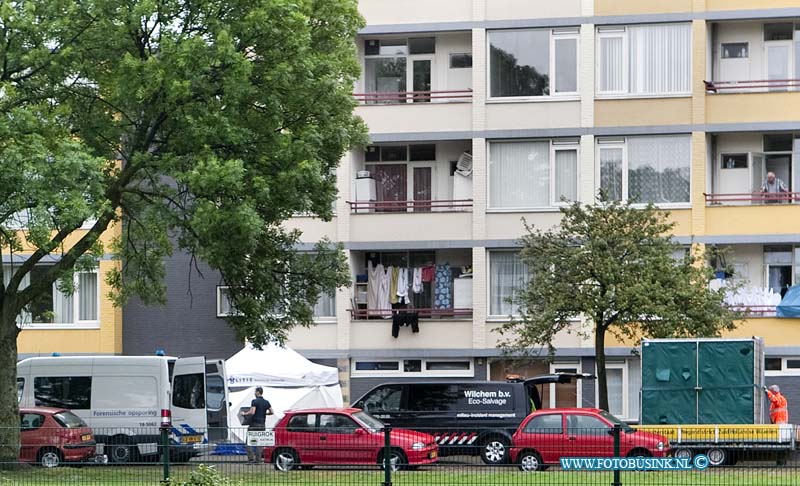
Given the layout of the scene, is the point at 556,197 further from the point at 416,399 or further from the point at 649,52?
the point at 416,399

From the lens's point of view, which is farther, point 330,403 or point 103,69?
point 330,403

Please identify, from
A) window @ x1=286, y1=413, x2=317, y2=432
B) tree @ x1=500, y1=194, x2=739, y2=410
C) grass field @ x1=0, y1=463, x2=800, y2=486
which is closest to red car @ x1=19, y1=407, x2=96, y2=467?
grass field @ x1=0, y1=463, x2=800, y2=486

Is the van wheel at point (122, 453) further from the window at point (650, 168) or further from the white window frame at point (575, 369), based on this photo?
the window at point (650, 168)

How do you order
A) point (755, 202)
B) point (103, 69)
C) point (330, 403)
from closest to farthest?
point (103, 69) → point (330, 403) → point (755, 202)

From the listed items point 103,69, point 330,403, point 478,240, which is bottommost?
point 330,403

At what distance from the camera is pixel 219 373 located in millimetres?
34656

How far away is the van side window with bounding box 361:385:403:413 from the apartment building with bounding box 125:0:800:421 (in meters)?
7.14

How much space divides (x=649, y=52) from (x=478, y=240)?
6.99m

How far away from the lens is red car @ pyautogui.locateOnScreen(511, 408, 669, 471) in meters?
21.6

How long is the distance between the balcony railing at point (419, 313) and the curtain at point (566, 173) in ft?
14.0

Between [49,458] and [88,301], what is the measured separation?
19.7m

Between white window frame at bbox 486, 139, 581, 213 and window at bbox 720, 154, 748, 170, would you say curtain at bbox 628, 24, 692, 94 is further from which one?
window at bbox 720, 154, 748, 170

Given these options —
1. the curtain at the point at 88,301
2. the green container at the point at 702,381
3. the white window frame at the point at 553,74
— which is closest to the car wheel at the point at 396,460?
the green container at the point at 702,381

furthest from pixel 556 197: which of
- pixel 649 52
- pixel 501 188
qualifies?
pixel 649 52
